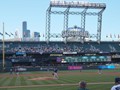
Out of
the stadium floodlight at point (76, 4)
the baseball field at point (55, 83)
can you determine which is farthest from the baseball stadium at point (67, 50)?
the baseball field at point (55, 83)

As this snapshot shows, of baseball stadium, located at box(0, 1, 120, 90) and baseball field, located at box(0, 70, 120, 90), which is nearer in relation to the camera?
baseball field, located at box(0, 70, 120, 90)

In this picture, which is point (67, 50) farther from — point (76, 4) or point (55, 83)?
point (55, 83)

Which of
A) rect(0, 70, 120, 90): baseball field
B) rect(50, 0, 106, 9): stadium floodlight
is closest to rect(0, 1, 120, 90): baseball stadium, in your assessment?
rect(50, 0, 106, 9): stadium floodlight

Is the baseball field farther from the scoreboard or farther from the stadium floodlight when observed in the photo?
the stadium floodlight

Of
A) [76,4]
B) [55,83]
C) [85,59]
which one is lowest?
[55,83]

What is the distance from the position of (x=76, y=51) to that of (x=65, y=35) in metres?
5.24

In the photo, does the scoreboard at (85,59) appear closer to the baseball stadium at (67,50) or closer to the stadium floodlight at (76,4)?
the baseball stadium at (67,50)

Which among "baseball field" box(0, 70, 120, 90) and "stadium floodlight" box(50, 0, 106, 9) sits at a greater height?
"stadium floodlight" box(50, 0, 106, 9)

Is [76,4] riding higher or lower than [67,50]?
higher

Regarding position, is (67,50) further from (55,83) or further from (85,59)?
(55,83)

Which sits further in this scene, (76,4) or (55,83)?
(76,4)

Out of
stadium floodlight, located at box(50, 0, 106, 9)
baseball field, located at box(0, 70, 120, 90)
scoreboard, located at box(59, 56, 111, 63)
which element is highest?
stadium floodlight, located at box(50, 0, 106, 9)

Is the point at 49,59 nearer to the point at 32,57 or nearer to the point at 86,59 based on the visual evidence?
the point at 32,57

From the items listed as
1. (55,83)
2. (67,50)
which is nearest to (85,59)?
(67,50)
